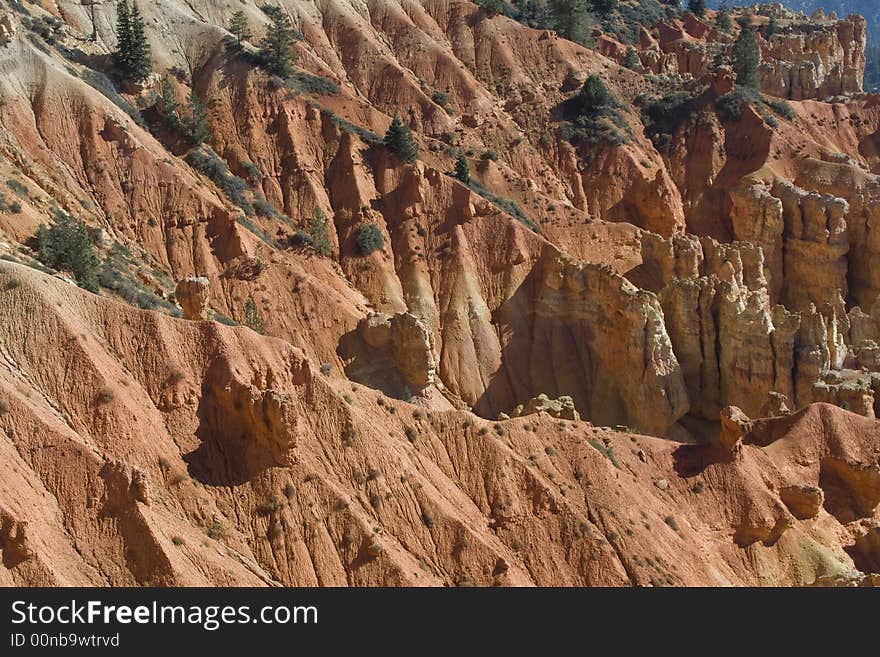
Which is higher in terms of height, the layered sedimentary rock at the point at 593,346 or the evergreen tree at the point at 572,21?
the evergreen tree at the point at 572,21

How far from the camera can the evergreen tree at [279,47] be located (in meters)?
60.2

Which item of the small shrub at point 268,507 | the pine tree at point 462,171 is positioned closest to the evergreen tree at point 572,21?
the pine tree at point 462,171

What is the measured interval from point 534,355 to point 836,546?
20.5m

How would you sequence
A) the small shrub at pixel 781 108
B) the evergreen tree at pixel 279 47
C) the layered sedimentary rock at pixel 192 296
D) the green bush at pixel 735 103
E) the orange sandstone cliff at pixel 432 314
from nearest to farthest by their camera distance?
the orange sandstone cliff at pixel 432 314
the layered sedimentary rock at pixel 192 296
the evergreen tree at pixel 279 47
the green bush at pixel 735 103
the small shrub at pixel 781 108

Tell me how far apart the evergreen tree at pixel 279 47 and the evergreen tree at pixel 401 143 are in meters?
8.44

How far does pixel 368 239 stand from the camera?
53781 millimetres

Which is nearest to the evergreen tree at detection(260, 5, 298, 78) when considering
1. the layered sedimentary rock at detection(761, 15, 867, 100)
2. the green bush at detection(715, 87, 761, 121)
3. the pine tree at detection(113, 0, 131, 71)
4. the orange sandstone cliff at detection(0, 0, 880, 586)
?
the orange sandstone cliff at detection(0, 0, 880, 586)

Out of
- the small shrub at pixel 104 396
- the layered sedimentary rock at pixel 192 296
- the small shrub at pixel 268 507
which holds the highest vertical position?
the layered sedimentary rock at pixel 192 296

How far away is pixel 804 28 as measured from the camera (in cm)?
9950

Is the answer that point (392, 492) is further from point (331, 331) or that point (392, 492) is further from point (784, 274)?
point (784, 274)

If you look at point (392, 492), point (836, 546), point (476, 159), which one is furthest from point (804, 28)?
point (392, 492)

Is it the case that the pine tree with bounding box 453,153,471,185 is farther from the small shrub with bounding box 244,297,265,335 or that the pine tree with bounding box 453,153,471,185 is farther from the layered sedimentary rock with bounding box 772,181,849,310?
the layered sedimentary rock with bounding box 772,181,849,310

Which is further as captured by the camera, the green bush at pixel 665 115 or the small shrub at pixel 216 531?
the green bush at pixel 665 115

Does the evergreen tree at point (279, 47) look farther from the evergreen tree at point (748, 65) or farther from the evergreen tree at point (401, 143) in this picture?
the evergreen tree at point (748, 65)
